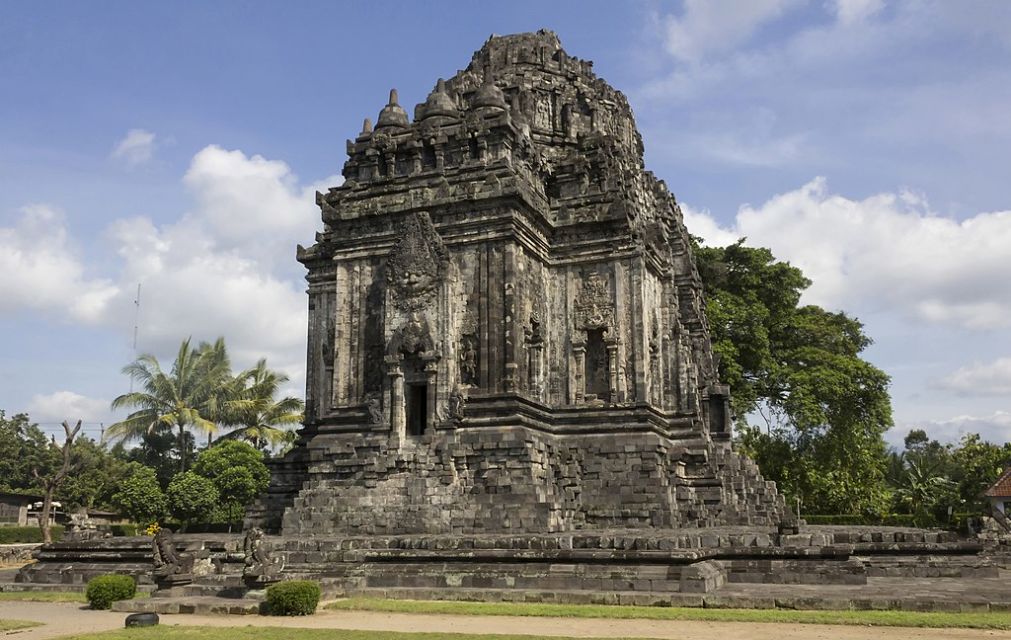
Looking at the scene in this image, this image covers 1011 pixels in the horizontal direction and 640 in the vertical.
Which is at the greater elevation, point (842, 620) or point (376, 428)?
point (376, 428)

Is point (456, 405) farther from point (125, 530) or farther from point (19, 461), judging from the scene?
point (19, 461)

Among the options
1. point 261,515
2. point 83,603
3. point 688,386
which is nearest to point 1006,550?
point 688,386

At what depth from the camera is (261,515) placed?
23.1 metres

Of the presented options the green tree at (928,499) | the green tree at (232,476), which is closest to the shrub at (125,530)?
the green tree at (232,476)

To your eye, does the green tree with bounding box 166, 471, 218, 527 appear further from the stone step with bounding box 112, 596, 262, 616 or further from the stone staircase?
the stone step with bounding box 112, 596, 262, 616

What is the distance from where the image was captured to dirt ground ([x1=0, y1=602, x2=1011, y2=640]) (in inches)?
428

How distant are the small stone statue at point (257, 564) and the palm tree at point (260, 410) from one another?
2846 cm

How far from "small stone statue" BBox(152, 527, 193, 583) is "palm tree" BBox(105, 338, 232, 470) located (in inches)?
1094

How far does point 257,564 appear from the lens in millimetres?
14867

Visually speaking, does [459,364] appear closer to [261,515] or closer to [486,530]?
[486,530]

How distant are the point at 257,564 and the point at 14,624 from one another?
3.56m

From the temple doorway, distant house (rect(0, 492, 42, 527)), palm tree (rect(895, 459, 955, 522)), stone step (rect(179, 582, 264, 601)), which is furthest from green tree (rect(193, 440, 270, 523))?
palm tree (rect(895, 459, 955, 522))

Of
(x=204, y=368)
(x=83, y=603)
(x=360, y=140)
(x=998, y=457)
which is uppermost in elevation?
(x=360, y=140)

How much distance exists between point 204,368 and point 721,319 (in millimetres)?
25450
